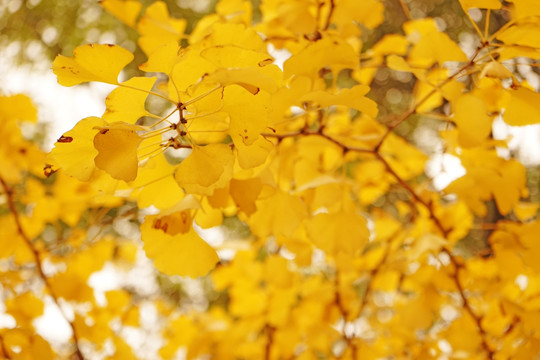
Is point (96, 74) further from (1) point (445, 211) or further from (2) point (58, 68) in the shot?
(1) point (445, 211)

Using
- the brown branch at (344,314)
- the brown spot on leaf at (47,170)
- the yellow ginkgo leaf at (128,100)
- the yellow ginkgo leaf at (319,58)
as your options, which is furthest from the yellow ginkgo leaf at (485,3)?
the brown branch at (344,314)

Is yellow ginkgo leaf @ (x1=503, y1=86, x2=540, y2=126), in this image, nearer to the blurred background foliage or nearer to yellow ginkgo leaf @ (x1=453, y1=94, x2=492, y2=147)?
yellow ginkgo leaf @ (x1=453, y1=94, x2=492, y2=147)

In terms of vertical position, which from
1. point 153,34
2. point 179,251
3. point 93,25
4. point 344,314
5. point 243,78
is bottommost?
point 344,314

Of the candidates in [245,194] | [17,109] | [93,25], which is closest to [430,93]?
[245,194]

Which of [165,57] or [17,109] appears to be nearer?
[165,57]

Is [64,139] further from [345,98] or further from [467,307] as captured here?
[467,307]
